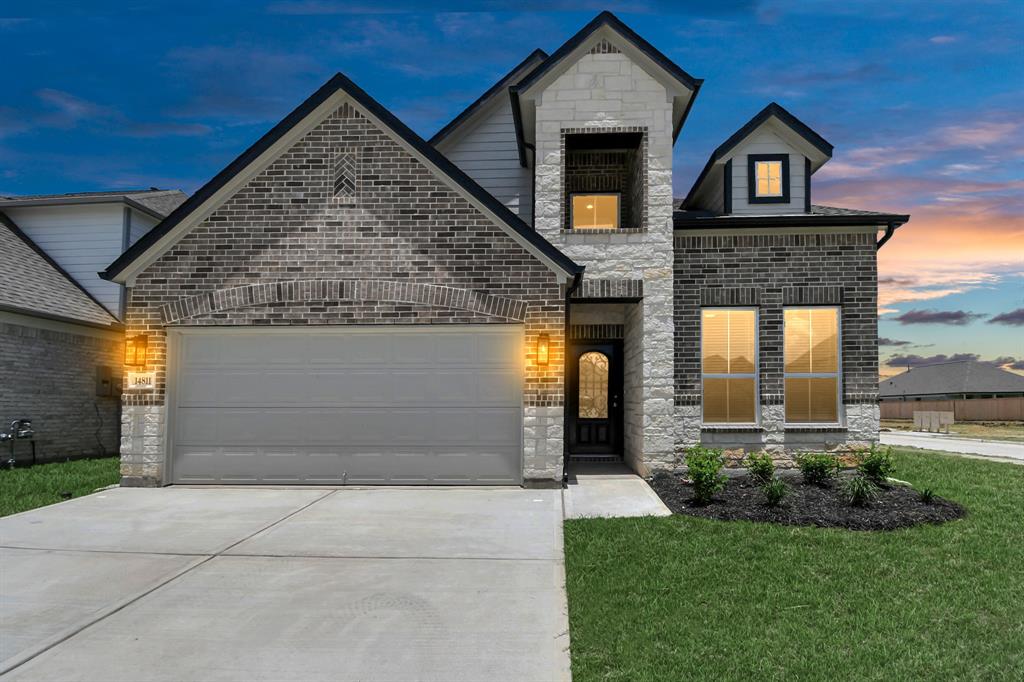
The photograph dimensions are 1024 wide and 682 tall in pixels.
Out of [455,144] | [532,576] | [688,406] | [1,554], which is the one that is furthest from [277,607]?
[455,144]

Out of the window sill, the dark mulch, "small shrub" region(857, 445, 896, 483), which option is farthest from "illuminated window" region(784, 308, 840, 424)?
the window sill

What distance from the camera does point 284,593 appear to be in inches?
245

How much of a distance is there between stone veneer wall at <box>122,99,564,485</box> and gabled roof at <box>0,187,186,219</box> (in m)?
9.57

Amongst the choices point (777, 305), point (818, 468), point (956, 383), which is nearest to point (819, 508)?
point (818, 468)

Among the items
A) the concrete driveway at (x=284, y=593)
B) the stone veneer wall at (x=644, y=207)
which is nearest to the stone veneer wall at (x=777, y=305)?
the stone veneer wall at (x=644, y=207)

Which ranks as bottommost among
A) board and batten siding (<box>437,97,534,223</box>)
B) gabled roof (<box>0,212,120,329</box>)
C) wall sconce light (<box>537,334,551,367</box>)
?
wall sconce light (<box>537,334,551,367</box>)

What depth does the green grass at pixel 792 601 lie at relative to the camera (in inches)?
191

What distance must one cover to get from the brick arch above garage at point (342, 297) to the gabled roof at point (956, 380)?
52.2 metres

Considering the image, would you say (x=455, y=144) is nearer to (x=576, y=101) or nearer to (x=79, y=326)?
(x=576, y=101)

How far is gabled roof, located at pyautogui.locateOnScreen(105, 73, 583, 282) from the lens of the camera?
11.7 meters

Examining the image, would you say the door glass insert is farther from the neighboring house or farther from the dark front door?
the neighboring house

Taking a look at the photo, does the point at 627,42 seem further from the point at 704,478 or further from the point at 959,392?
the point at 959,392

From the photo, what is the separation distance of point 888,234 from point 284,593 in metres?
12.3

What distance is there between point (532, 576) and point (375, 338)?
20.3ft
